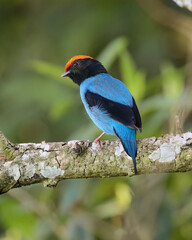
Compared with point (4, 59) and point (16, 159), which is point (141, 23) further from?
point (16, 159)

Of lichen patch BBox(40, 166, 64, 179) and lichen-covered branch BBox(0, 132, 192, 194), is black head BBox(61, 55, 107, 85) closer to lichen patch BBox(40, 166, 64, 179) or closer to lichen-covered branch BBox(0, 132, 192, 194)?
lichen-covered branch BBox(0, 132, 192, 194)

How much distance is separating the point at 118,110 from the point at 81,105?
7.57 ft

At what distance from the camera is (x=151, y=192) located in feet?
15.0

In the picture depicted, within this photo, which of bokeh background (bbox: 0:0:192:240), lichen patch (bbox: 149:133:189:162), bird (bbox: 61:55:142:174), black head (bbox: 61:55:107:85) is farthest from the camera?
black head (bbox: 61:55:107:85)

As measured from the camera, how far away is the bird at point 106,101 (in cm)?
366

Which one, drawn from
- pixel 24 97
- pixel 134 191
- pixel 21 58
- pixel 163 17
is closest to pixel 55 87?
pixel 24 97

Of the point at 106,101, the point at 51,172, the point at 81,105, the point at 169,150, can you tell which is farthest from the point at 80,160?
the point at 81,105

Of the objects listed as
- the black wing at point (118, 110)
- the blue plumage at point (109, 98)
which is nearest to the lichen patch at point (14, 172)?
the blue plumage at point (109, 98)

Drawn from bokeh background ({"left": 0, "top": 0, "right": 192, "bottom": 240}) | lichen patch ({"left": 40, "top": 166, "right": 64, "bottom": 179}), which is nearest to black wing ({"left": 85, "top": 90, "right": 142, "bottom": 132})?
bokeh background ({"left": 0, "top": 0, "right": 192, "bottom": 240})

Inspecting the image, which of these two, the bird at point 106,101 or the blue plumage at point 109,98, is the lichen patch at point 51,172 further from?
the blue plumage at point 109,98

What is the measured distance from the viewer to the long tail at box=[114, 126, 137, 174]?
316 cm

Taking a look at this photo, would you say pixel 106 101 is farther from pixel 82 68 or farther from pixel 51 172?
pixel 51 172

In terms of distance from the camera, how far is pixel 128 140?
332cm

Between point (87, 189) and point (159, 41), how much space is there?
9.64 feet
